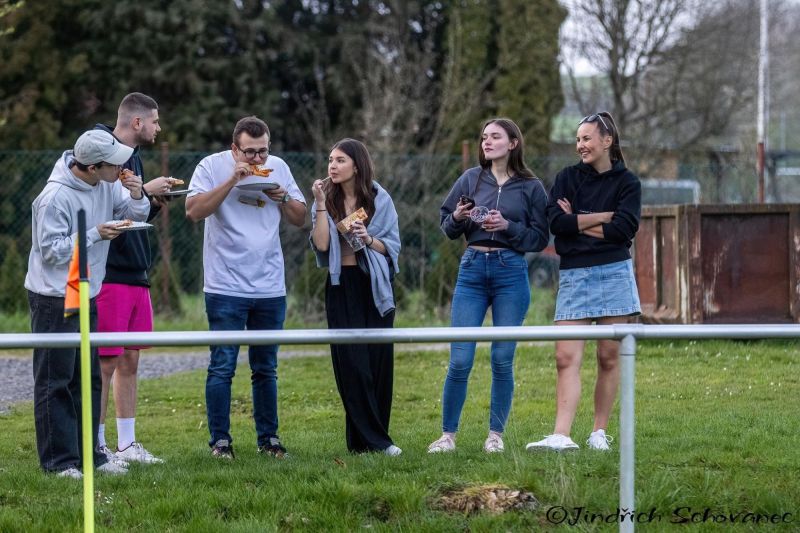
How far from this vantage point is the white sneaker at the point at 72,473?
5613 mm

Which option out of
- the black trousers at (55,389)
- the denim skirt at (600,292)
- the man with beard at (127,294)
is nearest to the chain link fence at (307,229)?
the man with beard at (127,294)

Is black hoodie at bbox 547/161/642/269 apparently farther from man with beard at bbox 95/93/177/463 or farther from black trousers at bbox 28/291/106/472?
black trousers at bbox 28/291/106/472

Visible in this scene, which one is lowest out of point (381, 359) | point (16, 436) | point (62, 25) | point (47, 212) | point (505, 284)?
point (16, 436)

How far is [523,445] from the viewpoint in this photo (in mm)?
6316

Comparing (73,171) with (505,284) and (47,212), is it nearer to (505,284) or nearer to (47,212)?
(47,212)

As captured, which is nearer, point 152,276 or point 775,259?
point 775,259

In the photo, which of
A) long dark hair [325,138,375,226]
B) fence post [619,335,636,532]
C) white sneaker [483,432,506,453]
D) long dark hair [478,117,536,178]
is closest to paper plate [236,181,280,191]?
long dark hair [325,138,375,226]

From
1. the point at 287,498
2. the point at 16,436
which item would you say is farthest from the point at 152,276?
the point at 287,498

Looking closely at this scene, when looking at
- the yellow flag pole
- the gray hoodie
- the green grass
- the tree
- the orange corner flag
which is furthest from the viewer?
the tree

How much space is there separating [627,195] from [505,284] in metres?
0.82

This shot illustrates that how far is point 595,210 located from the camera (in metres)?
6.34

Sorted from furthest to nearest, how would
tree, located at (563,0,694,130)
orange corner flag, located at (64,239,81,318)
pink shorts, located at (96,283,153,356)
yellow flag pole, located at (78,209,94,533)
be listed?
tree, located at (563,0,694,130) < pink shorts, located at (96,283,153,356) < orange corner flag, located at (64,239,81,318) < yellow flag pole, located at (78,209,94,533)

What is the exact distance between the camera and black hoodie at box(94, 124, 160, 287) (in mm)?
6484

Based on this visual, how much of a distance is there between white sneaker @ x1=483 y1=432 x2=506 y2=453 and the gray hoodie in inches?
86.5
